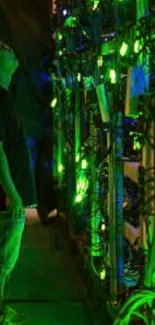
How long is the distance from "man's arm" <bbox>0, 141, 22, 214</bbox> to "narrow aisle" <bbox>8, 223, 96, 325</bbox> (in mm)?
1085

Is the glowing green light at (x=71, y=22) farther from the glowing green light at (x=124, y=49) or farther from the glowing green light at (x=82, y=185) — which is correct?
the glowing green light at (x=124, y=49)

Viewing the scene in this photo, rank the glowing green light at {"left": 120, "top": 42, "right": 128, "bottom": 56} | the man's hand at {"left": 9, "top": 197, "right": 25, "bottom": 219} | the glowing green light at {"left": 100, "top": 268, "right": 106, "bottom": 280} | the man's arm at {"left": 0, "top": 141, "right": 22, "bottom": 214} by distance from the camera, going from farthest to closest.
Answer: the glowing green light at {"left": 100, "top": 268, "right": 106, "bottom": 280}
the man's hand at {"left": 9, "top": 197, "right": 25, "bottom": 219}
the man's arm at {"left": 0, "top": 141, "right": 22, "bottom": 214}
the glowing green light at {"left": 120, "top": 42, "right": 128, "bottom": 56}

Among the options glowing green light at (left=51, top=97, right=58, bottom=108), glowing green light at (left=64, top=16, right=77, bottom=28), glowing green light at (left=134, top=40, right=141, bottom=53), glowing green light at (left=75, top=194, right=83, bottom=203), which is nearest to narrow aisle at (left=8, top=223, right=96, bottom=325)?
glowing green light at (left=75, top=194, right=83, bottom=203)

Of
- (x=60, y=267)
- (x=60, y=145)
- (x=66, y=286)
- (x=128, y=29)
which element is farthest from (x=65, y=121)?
(x=128, y=29)

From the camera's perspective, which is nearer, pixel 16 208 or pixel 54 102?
pixel 16 208

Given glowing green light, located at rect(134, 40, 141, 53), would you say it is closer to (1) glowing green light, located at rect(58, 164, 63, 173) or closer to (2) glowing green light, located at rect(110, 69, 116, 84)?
(2) glowing green light, located at rect(110, 69, 116, 84)

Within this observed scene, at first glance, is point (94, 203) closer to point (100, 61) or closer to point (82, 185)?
point (82, 185)

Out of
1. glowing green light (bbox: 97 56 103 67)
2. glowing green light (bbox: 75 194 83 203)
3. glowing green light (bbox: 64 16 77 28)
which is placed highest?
glowing green light (bbox: 64 16 77 28)

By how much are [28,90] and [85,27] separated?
461cm

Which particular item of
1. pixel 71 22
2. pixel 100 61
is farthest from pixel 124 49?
pixel 71 22

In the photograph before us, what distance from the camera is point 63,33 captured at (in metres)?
8.02

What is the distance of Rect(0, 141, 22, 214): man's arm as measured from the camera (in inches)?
195

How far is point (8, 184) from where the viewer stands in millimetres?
4984

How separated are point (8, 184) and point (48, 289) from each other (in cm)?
201
